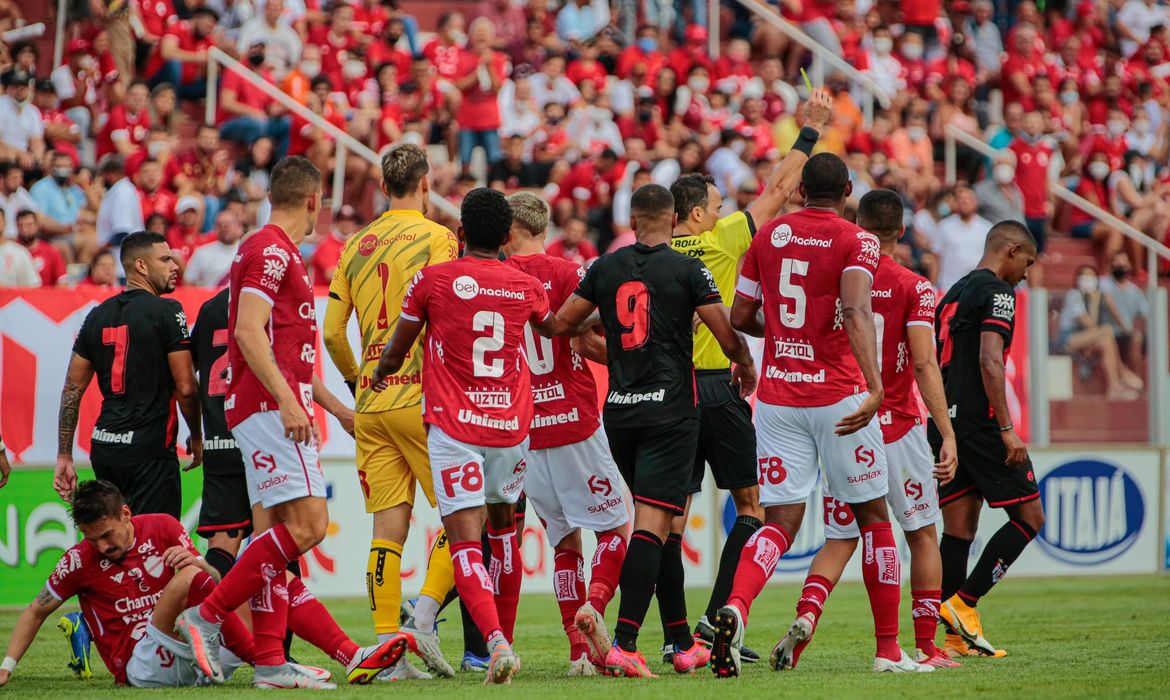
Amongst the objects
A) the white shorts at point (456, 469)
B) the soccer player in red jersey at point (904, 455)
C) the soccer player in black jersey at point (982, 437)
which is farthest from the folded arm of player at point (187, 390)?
the soccer player in black jersey at point (982, 437)

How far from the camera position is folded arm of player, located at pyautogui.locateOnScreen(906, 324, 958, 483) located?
8398 millimetres

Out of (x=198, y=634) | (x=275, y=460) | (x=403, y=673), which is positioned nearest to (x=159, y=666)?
(x=198, y=634)

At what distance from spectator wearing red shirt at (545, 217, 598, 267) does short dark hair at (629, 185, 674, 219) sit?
30.5 ft

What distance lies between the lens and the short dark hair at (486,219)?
312 inches

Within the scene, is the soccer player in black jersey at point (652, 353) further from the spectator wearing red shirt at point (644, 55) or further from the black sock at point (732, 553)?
the spectator wearing red shirt at point (644, 55)

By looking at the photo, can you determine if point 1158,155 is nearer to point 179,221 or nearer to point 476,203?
point 179,221

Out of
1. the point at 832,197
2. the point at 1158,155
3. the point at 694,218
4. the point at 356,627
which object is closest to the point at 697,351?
the point at 694,218

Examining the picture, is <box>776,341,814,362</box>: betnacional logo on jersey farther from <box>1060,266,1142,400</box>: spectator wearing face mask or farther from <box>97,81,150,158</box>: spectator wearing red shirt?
<box>97,81,150,158</box>: spectator wearing red shirt

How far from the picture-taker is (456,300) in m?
7.79

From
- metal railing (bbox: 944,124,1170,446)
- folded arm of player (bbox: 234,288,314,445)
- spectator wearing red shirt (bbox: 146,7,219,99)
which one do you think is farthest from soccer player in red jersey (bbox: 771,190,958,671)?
spectator wearing red shirt (bbox: 146,7,219,99)

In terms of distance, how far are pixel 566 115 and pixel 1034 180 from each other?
6898 mm

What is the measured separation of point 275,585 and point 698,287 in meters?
2.81

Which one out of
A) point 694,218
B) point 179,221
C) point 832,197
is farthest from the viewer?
point 179,221

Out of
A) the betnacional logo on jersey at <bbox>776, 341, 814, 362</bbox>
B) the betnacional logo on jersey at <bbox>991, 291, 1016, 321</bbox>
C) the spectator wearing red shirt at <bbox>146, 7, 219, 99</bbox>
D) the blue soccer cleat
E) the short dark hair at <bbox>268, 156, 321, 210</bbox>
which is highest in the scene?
the spectator wearing red shirt at <bbox>146, 7, 219, 99</bbox>
